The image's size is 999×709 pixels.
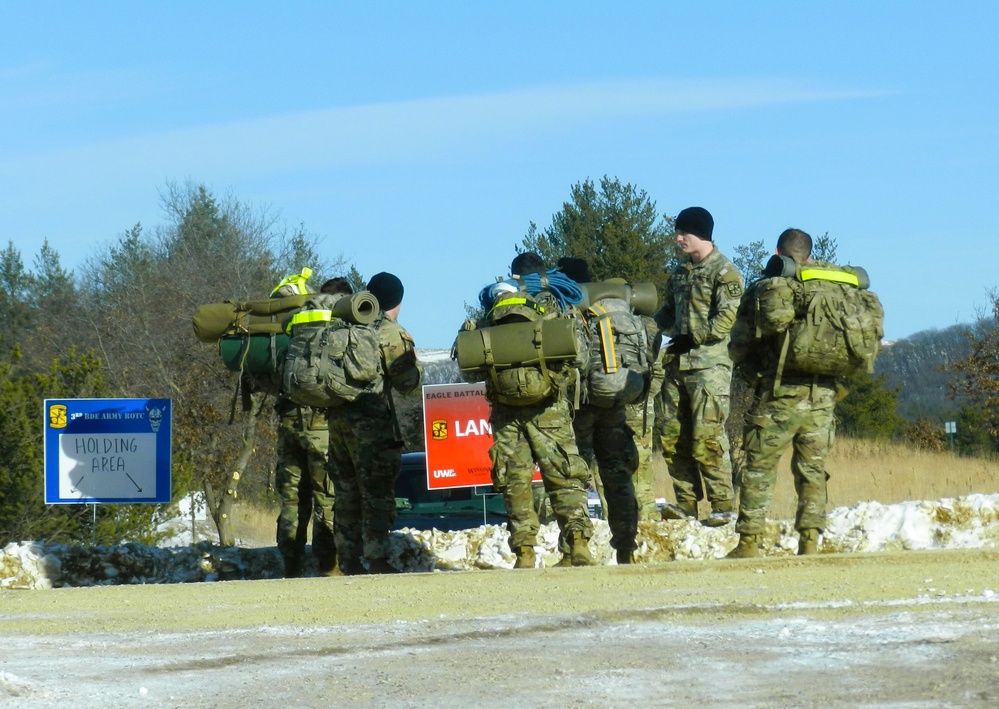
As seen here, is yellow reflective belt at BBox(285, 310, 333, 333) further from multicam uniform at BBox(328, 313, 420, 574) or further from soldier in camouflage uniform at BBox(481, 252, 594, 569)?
soldier in camouflage uniform at BBox(481, 252, 594, 569)

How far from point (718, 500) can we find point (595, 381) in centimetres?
228

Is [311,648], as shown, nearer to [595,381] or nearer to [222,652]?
[222,652]

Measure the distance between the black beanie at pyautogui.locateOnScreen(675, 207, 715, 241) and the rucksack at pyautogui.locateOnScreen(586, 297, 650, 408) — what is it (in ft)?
2.34

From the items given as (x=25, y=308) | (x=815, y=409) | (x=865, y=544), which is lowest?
(x=865, y=544)

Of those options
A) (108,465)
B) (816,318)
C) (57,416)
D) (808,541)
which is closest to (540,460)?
(808,541)

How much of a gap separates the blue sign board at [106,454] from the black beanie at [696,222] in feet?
16.2

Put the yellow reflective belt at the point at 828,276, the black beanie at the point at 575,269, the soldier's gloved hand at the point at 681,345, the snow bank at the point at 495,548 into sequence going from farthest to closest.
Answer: the snow bank at the point at 495,548 → the soldier's gloved hand at the point at 681,345 → the black beanie at the point at 575,269 → the yellow reflective belt at the point at 828,276

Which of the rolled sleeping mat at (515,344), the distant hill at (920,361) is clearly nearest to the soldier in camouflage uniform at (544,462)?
the rolled sleeping mat at (515,344)

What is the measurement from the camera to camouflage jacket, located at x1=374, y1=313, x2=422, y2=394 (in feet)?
33.9

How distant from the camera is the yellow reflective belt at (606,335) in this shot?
32.9 ft

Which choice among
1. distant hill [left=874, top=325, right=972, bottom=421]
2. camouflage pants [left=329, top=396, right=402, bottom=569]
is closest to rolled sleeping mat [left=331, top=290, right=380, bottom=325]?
camouflage pants [left=329, top=396, right=402, bottom=569]

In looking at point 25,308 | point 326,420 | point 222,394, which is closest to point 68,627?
point 326,420

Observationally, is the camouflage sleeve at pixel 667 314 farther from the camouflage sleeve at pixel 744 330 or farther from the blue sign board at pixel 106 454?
the blue sign board at pixel 106 454

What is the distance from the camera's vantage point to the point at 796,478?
956 centimetres
